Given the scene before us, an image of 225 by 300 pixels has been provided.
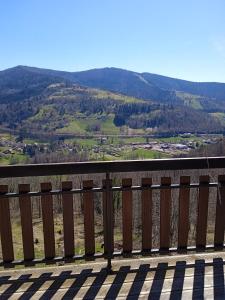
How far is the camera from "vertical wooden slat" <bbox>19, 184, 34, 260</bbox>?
3.84m

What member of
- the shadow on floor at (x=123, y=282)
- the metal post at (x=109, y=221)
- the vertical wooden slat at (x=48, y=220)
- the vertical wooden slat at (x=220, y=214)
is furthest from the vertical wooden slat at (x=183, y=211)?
the vertical wooden slat at (x=48, y=220)

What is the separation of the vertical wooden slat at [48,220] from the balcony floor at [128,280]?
0.69 ft

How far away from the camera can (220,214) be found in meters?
4.27

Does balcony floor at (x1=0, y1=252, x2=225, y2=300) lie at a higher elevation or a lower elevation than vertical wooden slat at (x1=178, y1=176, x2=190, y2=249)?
lower

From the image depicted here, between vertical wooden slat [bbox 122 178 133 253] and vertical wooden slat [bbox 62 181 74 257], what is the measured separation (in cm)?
53

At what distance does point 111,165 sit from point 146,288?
118 cm

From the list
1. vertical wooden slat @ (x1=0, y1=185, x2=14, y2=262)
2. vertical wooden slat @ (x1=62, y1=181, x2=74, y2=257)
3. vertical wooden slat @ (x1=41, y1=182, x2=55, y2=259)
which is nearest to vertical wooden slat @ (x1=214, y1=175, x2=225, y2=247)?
A: vertical wooden slat @ (x1=62, y1=181, x2=74, y2=257)

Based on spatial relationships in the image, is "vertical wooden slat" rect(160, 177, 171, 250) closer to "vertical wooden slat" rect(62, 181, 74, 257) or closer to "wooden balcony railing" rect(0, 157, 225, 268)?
"wooden balcony railing" rect(0, 157, 225, 268)

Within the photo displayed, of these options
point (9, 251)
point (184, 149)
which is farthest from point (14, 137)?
point (9, 251)

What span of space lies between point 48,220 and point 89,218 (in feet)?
1.34

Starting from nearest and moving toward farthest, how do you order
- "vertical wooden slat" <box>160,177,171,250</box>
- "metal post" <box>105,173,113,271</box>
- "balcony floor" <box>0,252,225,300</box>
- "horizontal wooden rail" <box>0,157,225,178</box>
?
"balcony floor" <box>0,252,225,300</box> < "horizontal wooden rail" <box>0,157,225,178</box> < "metal post" <box>105,173,113,271</box> < "vertical wooden slat" <box>160,177,171,250</box>

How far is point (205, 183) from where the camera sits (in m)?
4.06

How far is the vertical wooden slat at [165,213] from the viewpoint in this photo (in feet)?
13.3

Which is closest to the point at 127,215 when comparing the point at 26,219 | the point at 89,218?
the point at 89,218
